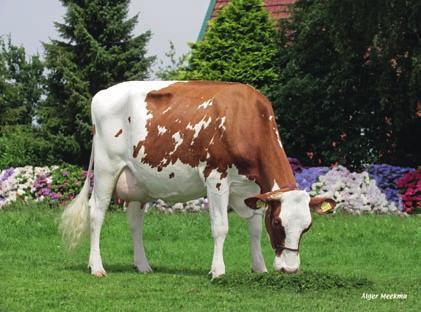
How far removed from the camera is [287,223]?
10016 millimetres

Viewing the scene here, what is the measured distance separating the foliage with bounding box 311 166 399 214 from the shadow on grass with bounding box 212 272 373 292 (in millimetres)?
8828

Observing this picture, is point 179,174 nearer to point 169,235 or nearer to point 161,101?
point 161,101

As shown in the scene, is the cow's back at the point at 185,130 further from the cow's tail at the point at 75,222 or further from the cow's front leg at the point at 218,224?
the cow's tail at the point at 75,222

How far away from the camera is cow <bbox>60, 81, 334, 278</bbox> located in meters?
10.3

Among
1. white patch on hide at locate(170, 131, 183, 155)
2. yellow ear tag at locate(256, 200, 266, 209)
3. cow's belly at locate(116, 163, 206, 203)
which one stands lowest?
yellow ear tag at locate(256, 200, 266, 209)

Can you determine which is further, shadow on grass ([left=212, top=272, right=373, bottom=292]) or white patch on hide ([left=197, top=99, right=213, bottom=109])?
white patch on hide ([left=197, top=99, right=213, bottom=109])

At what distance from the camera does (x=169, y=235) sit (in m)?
16.2

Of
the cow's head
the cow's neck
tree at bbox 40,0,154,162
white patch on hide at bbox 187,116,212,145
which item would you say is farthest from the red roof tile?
the cow's head

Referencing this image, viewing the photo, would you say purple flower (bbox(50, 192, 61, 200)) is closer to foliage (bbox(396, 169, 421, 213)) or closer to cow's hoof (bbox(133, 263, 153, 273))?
foliage (bbox(396, 169, 421, 213))

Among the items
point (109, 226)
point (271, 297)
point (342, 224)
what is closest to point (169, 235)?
point (109, 226)

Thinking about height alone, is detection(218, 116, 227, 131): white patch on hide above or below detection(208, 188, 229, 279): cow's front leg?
above

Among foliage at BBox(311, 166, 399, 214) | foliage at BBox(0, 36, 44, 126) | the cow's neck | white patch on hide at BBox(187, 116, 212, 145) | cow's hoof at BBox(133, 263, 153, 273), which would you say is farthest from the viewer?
foliage at BBox(0, 36, 44, 126)

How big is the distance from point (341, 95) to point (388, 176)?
263cm

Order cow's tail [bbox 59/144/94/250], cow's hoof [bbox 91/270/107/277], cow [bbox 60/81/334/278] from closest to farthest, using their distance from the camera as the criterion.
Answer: cow [bbox 60/81/334/278], cow's hoof [bbox 91/270/107/277], cow's tail [bbox 59/144/94/250]
